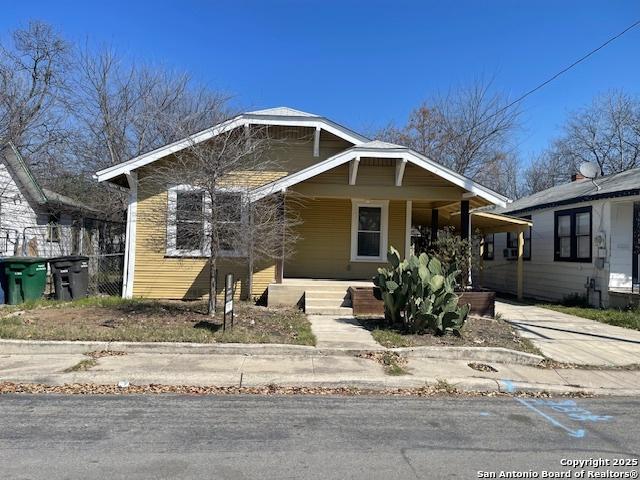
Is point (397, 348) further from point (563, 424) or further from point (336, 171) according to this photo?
point (336, 171)

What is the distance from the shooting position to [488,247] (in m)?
23.2

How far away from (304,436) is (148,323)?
225 inches

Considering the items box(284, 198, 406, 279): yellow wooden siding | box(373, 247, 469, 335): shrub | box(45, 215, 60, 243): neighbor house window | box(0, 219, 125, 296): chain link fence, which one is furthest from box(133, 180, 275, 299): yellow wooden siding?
box(45, 215, 60, 243): neighbor house window

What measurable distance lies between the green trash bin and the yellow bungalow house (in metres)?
2.04

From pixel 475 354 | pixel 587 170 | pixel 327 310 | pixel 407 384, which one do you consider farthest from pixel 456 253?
pixel 587 170

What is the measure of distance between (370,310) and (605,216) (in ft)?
25.2

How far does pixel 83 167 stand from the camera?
90.0ft

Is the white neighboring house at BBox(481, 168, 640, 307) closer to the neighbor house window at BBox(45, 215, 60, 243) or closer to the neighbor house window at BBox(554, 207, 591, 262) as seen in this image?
the neighbor house window at BBox(554, 207, 591, 262)

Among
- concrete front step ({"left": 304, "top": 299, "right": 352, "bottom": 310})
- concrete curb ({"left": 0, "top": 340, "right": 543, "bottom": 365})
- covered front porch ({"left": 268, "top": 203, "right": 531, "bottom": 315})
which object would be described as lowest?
concrete curb ({"left": 0, "top": 340, "right": 543, "bottom": 365})

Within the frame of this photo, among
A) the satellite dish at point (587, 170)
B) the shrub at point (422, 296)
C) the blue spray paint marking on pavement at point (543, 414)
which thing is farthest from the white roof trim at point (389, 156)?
the blue spray paint marking on pavement at point (543, 414)

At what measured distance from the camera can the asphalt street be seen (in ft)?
13.4

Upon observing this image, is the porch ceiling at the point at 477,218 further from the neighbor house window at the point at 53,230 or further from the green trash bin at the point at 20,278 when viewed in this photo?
the neighbor house window at the point at 53,230

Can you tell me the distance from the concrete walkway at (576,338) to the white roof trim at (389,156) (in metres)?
2.98

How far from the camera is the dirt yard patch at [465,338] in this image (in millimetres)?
8664
